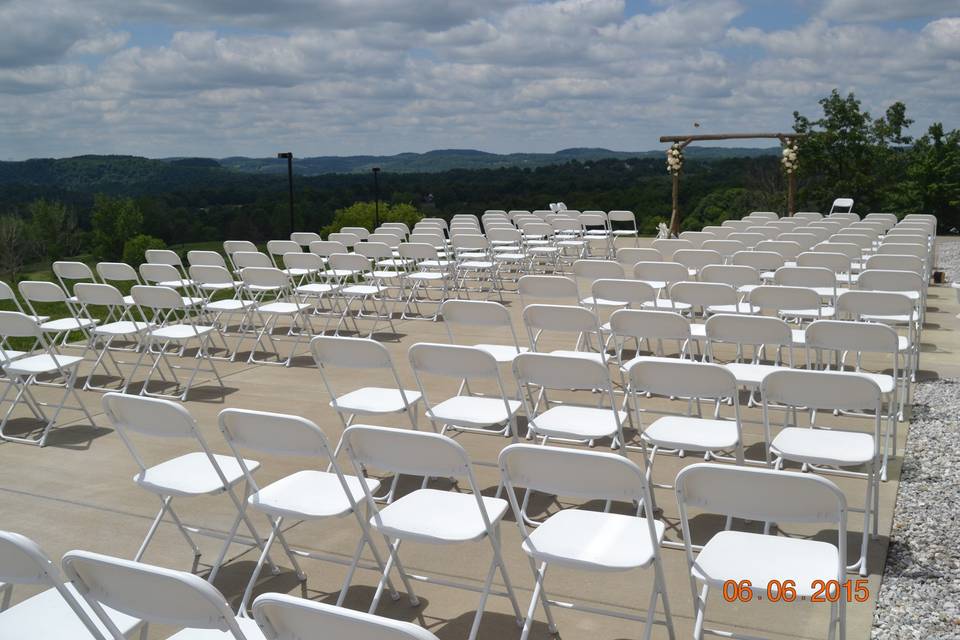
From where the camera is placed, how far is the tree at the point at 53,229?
52.5ft

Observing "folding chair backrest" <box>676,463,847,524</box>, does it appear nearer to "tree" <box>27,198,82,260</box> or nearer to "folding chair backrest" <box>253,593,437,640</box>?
"folding chair backrest" <box>253,593,437,640</box>

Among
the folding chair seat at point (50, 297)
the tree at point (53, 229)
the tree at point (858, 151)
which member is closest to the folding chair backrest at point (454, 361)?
the folding chair seat at point (50, 297)

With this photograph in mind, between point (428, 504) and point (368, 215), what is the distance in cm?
1528

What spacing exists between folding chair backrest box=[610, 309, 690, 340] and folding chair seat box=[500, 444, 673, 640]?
2.07 meters

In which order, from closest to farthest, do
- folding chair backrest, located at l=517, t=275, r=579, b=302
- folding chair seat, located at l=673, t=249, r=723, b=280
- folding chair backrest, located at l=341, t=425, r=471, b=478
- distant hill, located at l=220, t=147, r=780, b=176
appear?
folding chair backrest, located at l=341, t=425, r=471, b=478
folding chair backrest, located at l=517, t=275, r=579, b=302
folding chair seat, located at l=673, t=249, r=723, b=280
distant hill, located at l=220, t=147, r=780, b=176

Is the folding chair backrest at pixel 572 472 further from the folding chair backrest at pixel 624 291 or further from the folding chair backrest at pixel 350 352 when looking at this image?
the folding chair backrest at pixel 624 291

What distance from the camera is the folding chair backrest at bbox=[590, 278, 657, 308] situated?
253 inches

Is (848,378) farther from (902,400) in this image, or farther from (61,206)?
(61,206)

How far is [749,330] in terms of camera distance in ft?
16.0

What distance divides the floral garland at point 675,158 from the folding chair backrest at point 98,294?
14540 mm

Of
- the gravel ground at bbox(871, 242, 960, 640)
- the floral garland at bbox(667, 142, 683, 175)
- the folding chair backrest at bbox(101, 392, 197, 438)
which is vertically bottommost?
the gravel ground at bbox(871, 242, 960, 640)

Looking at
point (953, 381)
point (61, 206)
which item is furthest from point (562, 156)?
point (953, 381)

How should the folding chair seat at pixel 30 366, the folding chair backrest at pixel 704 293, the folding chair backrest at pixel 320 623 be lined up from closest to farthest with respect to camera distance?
1. the folding chair backrest at pixel 320 623
2. the folding chair seat at pixel 30 366
3. the folding chair backrest at pixel 704 293

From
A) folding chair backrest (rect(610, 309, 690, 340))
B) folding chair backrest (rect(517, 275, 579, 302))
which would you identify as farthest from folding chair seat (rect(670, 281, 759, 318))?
folding chair backrest (rect(610, 309, 690, 340))
